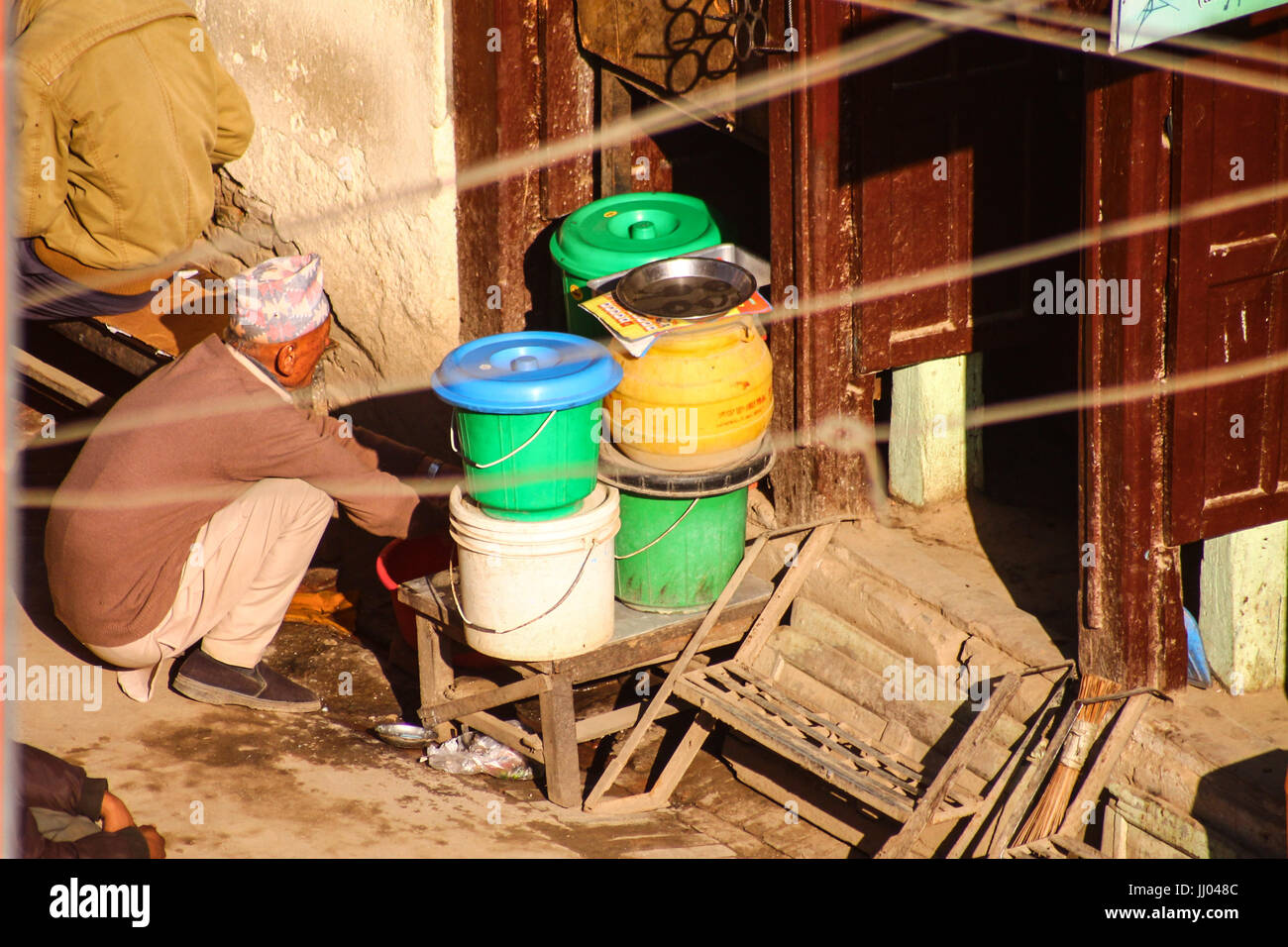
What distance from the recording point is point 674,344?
4707mm

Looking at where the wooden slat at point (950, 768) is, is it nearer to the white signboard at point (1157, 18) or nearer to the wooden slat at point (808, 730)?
the wooden slat at point (808, 730)

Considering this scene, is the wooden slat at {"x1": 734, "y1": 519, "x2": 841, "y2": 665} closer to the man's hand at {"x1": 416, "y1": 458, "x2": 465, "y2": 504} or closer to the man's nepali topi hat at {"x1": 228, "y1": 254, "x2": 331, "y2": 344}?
the man's hand at {"x1": 416, "y1": 458, "x2": 465, "y2": 504}

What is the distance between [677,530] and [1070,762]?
5.13 ft

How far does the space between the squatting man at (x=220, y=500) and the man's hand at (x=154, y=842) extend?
1065mm

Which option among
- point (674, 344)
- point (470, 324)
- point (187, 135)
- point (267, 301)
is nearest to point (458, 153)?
point (470, 324)

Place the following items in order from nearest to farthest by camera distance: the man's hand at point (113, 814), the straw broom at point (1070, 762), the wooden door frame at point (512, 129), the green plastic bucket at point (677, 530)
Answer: the man's hand at point (113, 814)
the straw broom at point (1070, 762)
the green plastic bucket at point (677, 530)
the wooden door frame at point (512, 129)

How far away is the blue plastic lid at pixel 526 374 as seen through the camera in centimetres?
425

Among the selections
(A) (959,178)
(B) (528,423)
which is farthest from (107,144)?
(A) (959,178)

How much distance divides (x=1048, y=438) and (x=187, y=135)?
13.6 ft

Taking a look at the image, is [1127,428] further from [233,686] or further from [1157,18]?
[233,686]

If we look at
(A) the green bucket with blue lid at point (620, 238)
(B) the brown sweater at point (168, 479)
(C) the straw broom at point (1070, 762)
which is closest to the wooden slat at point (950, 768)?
(C) the straw broom at point (1070, 762)

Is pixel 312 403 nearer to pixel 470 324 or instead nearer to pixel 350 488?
pixel 470 324

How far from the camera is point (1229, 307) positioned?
430cm

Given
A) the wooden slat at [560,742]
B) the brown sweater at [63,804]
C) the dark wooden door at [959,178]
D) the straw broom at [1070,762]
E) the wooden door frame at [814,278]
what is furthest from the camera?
the dark wooden door at [959,178]
